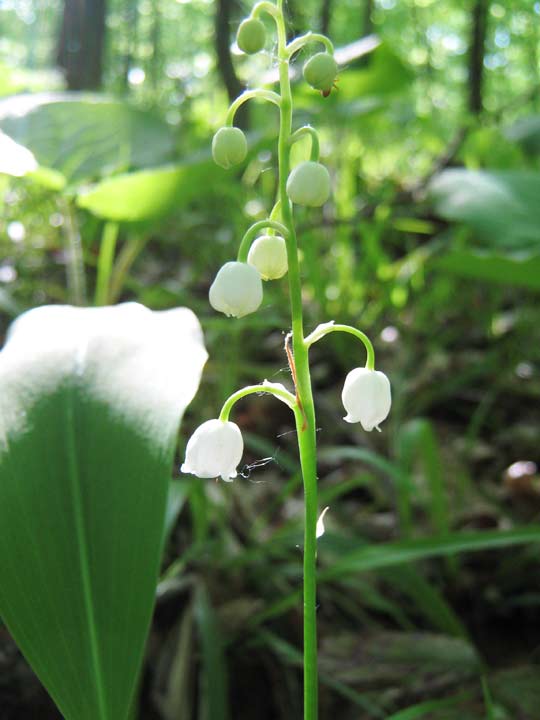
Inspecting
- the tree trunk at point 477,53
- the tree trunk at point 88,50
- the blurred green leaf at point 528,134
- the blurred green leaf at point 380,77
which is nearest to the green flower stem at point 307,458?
the blurred green leaf at point 528,134

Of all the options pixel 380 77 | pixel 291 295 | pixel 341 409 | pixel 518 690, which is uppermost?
pixel 380 77

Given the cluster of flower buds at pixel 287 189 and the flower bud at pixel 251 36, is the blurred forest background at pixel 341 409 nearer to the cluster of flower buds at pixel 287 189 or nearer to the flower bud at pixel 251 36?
the cluster of flower buds at pixel 287 189

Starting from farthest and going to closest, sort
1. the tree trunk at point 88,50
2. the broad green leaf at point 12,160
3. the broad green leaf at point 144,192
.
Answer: the tree trunk at point 88,50 < the broad green leaf at point 144,192 < the broad green leaf at point 12,160

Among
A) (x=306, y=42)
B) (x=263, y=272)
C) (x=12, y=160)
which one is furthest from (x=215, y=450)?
(x=12, y=160)

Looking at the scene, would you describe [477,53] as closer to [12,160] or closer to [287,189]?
[12,160]

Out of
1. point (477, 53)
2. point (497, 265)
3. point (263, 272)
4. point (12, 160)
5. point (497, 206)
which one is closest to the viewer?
point (263, 272)

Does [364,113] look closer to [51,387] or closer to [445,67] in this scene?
[51,387]
